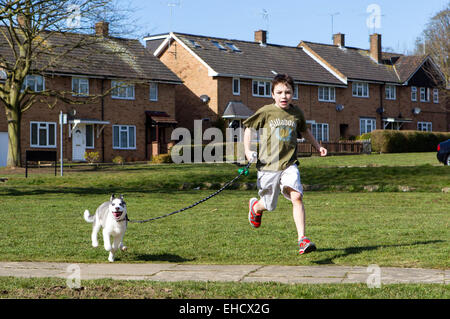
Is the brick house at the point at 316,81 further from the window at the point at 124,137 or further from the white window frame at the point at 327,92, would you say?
the window at the point at 124,137

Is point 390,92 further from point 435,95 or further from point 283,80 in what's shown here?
point 283,80

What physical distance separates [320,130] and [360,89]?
652cm

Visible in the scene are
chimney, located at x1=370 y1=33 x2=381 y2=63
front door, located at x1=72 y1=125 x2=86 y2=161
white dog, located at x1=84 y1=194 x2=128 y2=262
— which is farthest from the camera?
chimney, located at x1=370 y1=33 x2=381 y2=63

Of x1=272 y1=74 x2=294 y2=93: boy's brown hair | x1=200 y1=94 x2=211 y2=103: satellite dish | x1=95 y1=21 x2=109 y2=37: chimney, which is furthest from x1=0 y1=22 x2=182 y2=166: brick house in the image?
x1=272 y1=74 x2=294 y2=93: boy's brown hair

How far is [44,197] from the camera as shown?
19.4 m

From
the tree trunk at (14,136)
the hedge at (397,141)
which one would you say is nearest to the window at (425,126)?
the hedge at (397,141)

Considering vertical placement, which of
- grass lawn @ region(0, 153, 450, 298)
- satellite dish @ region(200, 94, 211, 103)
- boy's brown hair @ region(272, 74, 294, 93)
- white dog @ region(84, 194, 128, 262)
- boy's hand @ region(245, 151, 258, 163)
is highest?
satellite dish @ region(200, 94, 211, 103)

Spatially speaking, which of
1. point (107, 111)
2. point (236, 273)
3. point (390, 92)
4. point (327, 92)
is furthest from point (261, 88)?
point (236, 273)

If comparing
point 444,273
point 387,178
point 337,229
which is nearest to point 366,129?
point 387,178

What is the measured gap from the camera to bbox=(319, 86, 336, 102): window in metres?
57.0

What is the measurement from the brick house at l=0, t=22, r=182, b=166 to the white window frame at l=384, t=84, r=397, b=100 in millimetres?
21962

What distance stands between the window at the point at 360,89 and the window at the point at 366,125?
2140 mm

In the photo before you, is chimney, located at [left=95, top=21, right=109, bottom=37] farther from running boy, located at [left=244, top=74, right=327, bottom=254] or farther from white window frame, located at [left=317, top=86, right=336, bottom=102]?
white window frame, located at [left=317, top=86, right=336, bottom=102]

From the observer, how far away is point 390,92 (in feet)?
204
